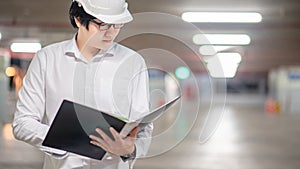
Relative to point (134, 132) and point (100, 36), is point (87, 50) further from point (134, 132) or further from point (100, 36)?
point (134, 132)

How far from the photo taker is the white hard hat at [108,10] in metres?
1.38

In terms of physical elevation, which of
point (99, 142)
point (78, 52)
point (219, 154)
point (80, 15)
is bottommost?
point (219, 154)

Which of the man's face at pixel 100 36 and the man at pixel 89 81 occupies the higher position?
the man's face at pixel 100 36

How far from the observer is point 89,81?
1423 millimetres

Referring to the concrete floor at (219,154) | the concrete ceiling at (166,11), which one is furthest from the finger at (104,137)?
the concrete ceiling at (166,11)

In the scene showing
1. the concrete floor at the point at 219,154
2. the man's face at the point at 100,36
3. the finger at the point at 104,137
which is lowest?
the concrete floor at the point at 219,154

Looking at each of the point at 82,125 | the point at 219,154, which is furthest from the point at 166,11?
the point at 82,125

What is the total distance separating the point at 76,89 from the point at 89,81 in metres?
0.04

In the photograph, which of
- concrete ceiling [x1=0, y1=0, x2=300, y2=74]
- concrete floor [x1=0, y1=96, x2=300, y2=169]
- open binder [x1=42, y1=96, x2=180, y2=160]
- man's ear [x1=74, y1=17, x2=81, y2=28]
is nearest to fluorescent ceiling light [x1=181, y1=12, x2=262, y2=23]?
concrete ceiling [x1=0, y1=0, x2=300, y2=74]

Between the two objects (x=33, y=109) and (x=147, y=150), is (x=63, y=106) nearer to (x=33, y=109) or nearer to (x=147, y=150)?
(x=33, y=109)

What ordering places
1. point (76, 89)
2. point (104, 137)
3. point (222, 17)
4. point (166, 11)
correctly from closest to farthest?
1. point (104, 137)
2. point (76, 89)
3. point (166, 11)
4. point (222, 17)

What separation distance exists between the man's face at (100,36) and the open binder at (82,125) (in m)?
0.22

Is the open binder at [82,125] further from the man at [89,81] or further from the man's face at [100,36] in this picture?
the man's face at [100,36]

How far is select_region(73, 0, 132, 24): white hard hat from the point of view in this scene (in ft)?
4.54
